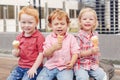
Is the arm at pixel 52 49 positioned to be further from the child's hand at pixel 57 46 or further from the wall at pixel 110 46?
the wall at pixel 110 46

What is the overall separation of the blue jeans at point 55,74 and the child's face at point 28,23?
45 centimetres

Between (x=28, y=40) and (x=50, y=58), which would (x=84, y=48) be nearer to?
(x=50, y=58)

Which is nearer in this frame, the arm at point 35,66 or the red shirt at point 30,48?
the arm at point 35,66

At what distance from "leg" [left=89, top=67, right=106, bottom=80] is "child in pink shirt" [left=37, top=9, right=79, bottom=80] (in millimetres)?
231

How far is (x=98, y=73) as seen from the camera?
3314mm

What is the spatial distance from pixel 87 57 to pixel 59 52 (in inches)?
12.0

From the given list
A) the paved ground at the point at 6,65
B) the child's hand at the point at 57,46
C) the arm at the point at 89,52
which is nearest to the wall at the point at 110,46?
the paved ground at the point at 6,65

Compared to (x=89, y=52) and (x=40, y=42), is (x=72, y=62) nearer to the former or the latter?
(x=89, y=52)

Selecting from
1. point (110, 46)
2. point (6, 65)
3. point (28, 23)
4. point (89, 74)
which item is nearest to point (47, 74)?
point (89, 74)

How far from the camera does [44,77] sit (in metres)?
3.22

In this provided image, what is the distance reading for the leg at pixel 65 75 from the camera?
316 cm

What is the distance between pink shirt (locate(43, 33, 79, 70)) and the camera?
129 inches

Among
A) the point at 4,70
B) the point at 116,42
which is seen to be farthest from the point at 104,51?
the point at 4,70

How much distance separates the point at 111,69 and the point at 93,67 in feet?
0.89
